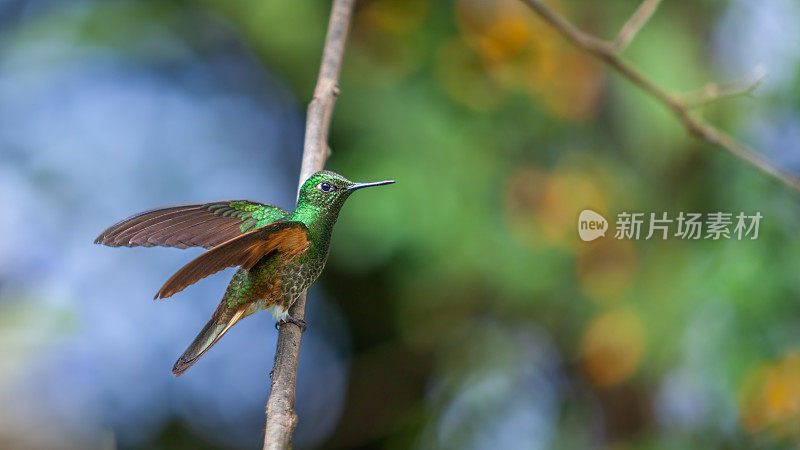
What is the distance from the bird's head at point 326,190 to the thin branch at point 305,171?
36 mm

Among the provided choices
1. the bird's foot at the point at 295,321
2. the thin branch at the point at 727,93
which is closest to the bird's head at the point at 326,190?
the bird's foot at the point at 295,321

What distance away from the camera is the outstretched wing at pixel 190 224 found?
1754 mm

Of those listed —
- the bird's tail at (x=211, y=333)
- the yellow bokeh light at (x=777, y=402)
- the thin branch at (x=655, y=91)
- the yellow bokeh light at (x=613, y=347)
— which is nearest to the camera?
the bird's tail at (x=211, y=333)

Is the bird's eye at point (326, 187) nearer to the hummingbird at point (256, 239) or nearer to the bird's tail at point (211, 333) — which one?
the hummingbird at point (256, 239)

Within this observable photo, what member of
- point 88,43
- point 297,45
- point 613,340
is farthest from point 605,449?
point 88,43

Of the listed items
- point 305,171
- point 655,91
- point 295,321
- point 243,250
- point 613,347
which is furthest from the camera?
point 613,347

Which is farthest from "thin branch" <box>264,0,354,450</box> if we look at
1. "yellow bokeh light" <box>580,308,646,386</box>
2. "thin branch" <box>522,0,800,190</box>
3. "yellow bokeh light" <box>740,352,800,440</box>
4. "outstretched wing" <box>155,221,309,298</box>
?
"yellow bokeh light" <box>740,352,800,440</box>

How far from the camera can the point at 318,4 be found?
388 centimetres

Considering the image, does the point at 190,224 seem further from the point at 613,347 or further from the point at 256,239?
the point at 613,347

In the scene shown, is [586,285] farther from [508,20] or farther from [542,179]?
[508,20]

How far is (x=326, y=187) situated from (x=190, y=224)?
0.36 metres

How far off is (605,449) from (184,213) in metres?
3.04

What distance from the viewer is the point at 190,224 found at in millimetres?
1884

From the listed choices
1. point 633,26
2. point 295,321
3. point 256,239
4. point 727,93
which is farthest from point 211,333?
point 727,93
